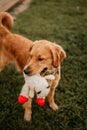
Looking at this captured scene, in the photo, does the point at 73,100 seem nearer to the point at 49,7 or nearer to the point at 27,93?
the point at 27,93

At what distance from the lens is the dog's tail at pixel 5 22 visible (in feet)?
14.5

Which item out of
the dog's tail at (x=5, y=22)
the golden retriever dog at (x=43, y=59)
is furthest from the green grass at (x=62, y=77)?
the dog's tail at (x=5, y=22)

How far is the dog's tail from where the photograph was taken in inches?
174

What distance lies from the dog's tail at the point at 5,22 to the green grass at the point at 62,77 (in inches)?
→ 37.5

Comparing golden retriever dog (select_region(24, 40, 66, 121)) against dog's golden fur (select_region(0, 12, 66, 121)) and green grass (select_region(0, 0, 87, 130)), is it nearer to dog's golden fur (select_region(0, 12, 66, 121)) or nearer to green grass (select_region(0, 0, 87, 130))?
dog's golden fur (select_region(0, 12, 66, 121))

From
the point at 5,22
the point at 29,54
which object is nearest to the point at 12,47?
the point at 5,22

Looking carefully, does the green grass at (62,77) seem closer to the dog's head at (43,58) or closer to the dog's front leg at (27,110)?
the dog's front leg at (27,110)

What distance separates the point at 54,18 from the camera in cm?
760

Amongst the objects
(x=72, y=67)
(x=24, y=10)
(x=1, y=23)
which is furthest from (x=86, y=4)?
(x=1, y=23)

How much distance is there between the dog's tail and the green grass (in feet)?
3.12

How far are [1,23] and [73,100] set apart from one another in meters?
1.84

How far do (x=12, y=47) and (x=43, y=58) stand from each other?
0.96 metres

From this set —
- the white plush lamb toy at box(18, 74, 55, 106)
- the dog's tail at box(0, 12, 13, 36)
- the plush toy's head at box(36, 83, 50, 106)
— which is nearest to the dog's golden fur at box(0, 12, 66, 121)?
the dog's tail at box(0, 12, 13, 36)

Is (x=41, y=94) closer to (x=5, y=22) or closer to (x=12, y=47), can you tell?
(x=12, y=47)
